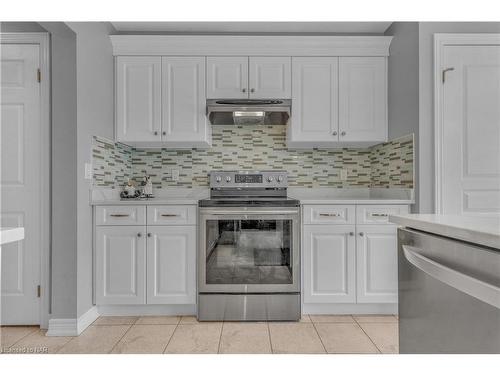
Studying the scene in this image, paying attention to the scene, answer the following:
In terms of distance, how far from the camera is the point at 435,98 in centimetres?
230

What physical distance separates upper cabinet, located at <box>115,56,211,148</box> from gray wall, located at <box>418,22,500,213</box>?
1.71 meters

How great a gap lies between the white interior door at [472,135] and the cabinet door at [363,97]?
20.2 inches

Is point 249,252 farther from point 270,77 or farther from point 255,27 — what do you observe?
point 255,27

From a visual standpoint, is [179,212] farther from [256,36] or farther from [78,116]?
[256,36]

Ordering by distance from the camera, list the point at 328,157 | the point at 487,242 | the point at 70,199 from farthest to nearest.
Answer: the point at 328,157 < the point at 70,199 < the point at 487,242

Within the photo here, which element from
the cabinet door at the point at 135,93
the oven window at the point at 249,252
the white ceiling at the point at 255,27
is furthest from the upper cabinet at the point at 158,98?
the oven window at the point at 249,252

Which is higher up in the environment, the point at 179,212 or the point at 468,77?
the point at 468,77

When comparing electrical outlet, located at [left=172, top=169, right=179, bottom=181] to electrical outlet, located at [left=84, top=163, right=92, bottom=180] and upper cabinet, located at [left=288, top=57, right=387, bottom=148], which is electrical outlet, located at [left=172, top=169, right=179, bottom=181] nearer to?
electrical outlet, located at [left=84, top=163, right=92, bottom=180]

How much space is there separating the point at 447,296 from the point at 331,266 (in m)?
1.57

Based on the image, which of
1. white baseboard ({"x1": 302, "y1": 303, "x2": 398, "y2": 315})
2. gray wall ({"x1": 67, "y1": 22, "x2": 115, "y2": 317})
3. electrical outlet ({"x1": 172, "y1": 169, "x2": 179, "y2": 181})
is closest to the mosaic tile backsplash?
electrical outlet ({"x1": 172, "y1": 169, "x2": 179, "y2": 181})

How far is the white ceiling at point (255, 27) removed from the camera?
2656mm

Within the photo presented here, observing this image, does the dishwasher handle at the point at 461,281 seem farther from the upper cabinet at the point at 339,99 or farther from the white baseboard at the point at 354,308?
the upper cabinet at the point at 339,99

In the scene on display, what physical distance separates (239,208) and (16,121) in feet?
5.57

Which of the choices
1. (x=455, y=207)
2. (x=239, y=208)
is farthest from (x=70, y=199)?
(x=455, y=207)
